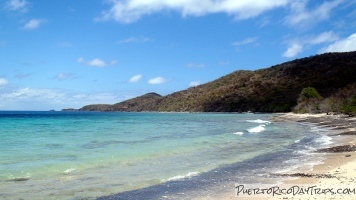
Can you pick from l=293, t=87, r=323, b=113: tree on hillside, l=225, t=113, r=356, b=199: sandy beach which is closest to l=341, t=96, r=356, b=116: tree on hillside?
l=293, t=87, r=323, b=113: tree on hillside

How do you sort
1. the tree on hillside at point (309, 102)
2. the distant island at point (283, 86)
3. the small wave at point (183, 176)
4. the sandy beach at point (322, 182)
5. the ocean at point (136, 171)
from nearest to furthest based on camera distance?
1. the sandy beach at point (322, 182)
2. the ocean at point (136, 171)
3. the small wave at point (183, 176)
4. the tree on hillside at point (309, 102)
5. the distant island at point (283, 86)

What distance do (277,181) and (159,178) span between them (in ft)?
13.1

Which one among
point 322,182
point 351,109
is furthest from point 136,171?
point 351,109

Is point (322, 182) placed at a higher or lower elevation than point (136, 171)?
higher

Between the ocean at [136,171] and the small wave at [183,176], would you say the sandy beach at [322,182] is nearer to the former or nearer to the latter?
the ocean at [136,171]

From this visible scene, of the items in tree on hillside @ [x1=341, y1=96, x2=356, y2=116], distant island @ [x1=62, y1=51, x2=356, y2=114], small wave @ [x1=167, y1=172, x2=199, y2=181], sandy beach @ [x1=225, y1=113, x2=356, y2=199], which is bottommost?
small wave @ [x1=167, y1=172, x2=199, y2=181]

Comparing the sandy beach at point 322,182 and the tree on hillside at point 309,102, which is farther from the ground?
the tree on hillside at point 309,102

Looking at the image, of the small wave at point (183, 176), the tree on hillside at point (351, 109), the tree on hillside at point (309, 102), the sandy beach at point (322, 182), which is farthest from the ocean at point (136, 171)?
the tree on hillside at point (309, 102)

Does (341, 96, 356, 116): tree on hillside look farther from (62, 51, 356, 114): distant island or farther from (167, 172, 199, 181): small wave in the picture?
(167, 172, 199, 181): small wave

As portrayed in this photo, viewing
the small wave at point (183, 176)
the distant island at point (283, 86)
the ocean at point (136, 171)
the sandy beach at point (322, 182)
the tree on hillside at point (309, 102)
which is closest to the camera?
the sandy beach at point (322, 182)

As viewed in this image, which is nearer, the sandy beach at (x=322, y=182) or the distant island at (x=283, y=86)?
the sandy beach at (x=322, y=182)

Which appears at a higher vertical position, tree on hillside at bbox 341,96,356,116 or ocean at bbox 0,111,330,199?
tree on hillside at bbox 341,96,356,116

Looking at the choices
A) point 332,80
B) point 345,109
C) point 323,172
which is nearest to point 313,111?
point 345,109

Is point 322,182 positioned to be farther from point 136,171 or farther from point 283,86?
point 283,86
